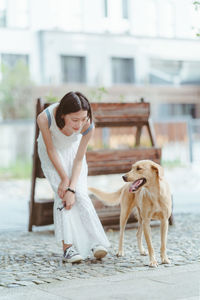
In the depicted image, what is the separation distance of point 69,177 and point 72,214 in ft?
0.98

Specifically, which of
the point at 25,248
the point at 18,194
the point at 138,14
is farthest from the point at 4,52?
the point at 25,248

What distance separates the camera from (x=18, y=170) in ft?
47.7

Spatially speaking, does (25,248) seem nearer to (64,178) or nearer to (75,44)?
(64,178)

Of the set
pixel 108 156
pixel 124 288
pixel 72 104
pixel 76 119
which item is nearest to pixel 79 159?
pixel 76 119

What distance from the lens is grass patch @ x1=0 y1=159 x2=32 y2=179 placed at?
14.0 metres

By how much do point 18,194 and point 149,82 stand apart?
18818mm

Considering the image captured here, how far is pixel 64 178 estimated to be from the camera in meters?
4.94

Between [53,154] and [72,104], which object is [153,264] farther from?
[72,104]

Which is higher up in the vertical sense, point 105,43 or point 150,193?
point 105,43

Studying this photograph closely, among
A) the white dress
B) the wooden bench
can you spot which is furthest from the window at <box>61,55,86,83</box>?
the white dress

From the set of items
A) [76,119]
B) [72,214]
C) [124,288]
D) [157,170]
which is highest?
[76,119]

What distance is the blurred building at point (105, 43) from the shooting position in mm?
26266

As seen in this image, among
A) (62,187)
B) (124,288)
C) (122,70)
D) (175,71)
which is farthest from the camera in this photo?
(175,71)

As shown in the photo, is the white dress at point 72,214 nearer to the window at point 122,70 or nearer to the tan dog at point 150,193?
the tan dog at point 150,193
